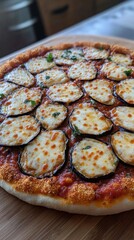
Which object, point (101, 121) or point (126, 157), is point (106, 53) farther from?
point (126, 157)

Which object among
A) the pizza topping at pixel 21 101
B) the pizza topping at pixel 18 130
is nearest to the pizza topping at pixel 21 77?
the pizza topping at pixel 21 101

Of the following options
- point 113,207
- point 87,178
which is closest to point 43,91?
point 87,178

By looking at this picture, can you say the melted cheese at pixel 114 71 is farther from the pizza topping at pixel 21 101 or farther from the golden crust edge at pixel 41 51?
the pizza topping at pixel 21 101

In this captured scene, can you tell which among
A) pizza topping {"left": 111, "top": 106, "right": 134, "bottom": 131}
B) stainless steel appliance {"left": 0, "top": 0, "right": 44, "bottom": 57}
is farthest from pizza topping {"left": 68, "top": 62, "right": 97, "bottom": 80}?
stainless steel appliance {"left": 0, "top": 0, "right": 44, "bottom": 57}

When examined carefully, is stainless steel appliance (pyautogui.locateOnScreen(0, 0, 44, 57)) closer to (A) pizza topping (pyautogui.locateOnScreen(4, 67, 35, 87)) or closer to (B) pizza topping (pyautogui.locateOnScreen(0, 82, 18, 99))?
(A) pizza topping (pyautogui.locateOnScreen(4, 67, 35, 87))

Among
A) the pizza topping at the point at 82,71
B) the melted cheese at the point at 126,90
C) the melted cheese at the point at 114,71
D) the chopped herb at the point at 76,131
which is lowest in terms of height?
the melted cheese at the point at 126,90
